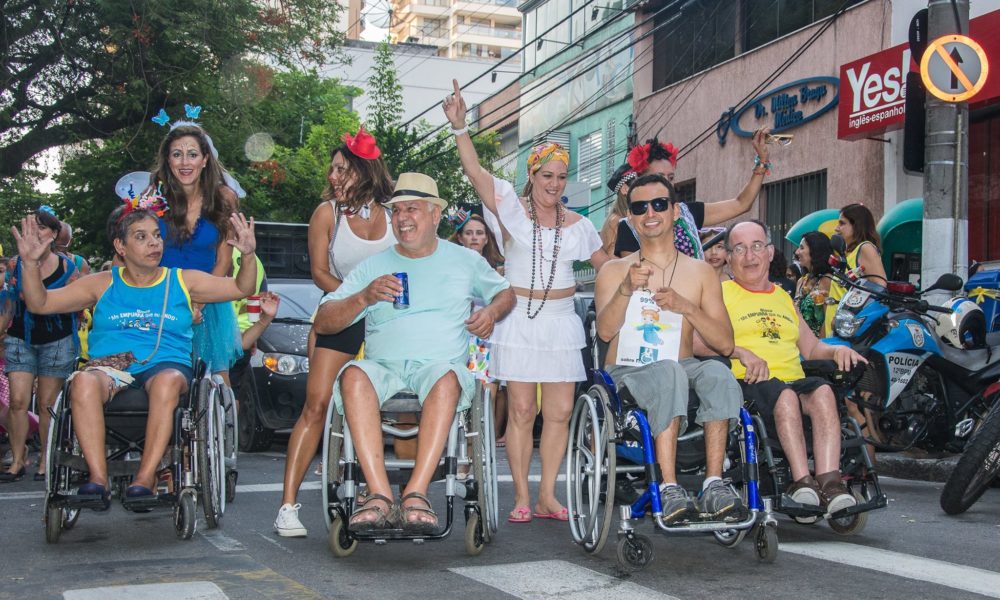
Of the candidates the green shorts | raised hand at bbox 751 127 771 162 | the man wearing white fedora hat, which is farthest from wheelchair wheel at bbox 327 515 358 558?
raised hand at bbox 751 127 771 162

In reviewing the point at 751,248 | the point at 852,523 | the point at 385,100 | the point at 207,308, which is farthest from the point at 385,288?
the point at 385,100

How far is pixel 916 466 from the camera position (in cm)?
912

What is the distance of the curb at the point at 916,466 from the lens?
29.4ft

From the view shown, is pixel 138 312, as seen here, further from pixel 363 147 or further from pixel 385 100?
pixel 385 100

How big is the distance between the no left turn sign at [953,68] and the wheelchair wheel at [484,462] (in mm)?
5749

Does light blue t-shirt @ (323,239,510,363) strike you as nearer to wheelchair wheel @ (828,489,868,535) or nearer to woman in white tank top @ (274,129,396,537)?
woman in white tank top @ (274,129,396,537)

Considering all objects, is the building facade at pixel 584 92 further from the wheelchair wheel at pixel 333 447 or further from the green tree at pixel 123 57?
the wheelchair wheel at pixel 333 447

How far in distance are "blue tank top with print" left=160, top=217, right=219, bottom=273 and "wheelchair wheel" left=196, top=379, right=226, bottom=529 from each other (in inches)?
28.7

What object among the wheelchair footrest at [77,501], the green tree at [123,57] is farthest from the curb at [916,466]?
the green tree at [123,57]

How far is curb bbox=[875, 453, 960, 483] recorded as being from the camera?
896 centimetres

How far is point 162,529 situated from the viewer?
620 centimetres

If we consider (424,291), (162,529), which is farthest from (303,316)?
(424,291)

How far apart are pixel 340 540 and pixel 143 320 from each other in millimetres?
1699

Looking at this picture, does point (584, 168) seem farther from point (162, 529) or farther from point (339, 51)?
point (162, 529)
